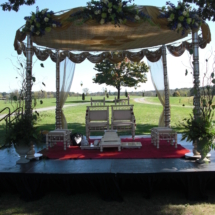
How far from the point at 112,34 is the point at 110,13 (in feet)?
4.75

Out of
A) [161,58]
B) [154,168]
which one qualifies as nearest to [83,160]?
[154,168]

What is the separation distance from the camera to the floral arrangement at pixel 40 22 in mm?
4598

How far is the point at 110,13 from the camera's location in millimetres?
4445

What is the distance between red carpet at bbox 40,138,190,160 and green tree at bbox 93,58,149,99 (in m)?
21.3

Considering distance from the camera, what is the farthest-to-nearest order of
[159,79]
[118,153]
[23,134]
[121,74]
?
[121,74] < [159,79] < [118,153] < [23,134]

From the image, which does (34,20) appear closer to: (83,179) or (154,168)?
(83,179)

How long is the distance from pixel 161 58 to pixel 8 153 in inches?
182

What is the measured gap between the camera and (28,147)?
4402 millimetres

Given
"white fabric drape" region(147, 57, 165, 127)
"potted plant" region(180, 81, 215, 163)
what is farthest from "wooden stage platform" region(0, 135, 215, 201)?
"white fabric drape" region(147, 57, 165, 127)

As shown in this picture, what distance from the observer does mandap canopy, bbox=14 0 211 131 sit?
4.54 metres

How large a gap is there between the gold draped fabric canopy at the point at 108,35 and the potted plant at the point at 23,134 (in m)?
1.73

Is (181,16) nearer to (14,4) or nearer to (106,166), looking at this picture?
(106,166)

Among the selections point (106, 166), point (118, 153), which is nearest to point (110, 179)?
point (106, 166)

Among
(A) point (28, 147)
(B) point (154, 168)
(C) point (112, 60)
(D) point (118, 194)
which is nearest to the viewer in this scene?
(D) point (118, 194)
